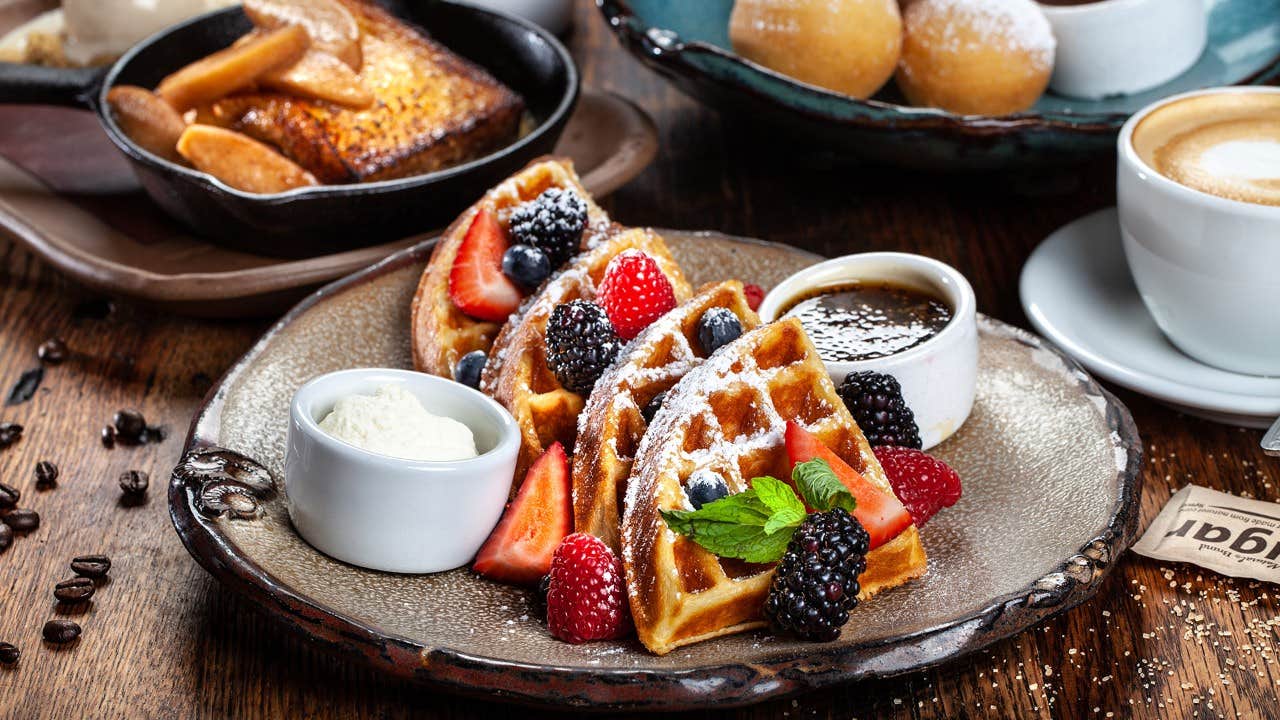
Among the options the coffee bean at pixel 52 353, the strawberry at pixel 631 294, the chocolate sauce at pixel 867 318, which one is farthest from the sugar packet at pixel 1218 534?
the coffee bean at pixel 52 353

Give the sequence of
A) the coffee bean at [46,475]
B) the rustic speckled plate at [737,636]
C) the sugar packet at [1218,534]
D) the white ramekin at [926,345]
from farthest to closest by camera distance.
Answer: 1. the coffee bean at [46,475]
2. the white ramekin at [926,345]
3. the sugar packet at [1218,534]
4. the rustic speckled plate at [737,636]

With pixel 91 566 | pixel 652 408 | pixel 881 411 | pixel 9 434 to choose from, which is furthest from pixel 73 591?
pixel 881 411

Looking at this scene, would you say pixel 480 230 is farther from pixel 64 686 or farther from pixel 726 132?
pixel 726 132

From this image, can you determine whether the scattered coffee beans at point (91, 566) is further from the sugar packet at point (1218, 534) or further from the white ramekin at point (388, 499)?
the sugar packet at point (1218, 534)

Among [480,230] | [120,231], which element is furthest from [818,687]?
[120,231]

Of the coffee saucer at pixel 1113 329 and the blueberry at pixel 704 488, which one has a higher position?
the blueberry at pixel 704 488

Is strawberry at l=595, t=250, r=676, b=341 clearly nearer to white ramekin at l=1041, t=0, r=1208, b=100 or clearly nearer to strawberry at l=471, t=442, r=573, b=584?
strawberry at l=471, t=442, r=573, b=584
